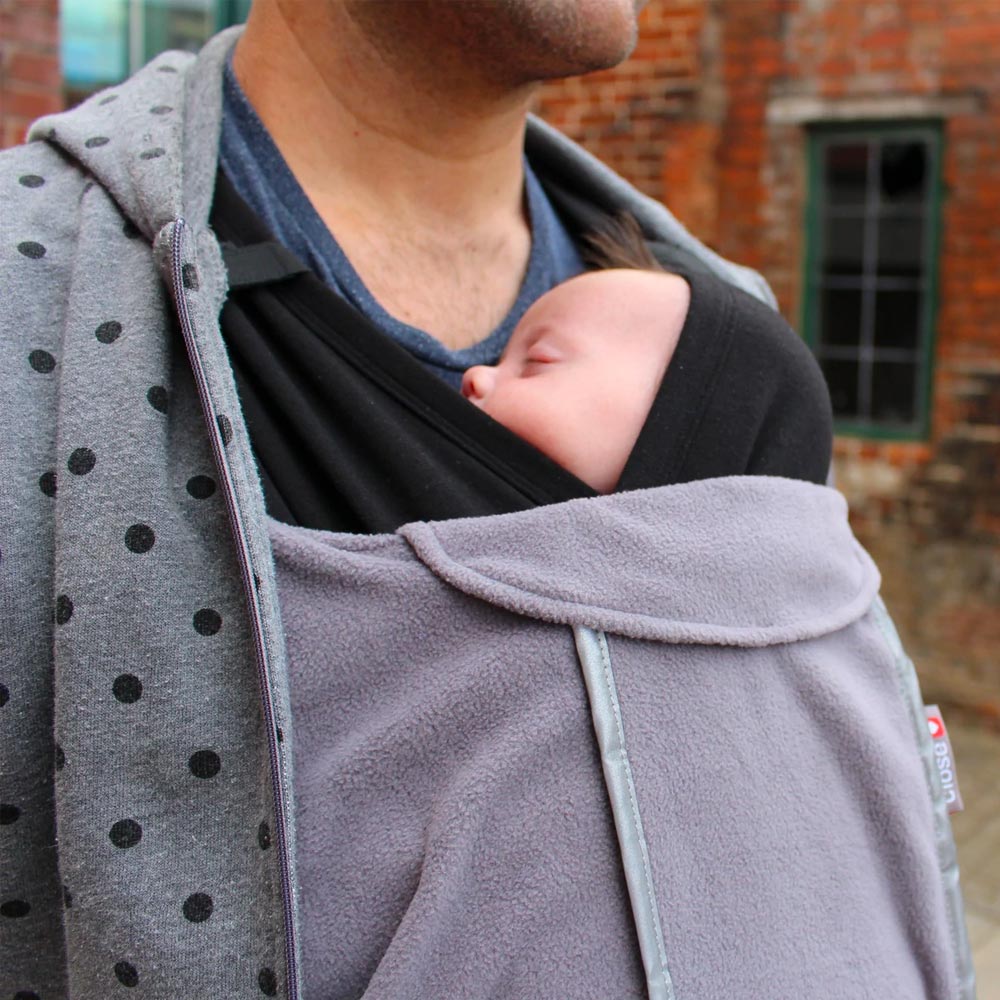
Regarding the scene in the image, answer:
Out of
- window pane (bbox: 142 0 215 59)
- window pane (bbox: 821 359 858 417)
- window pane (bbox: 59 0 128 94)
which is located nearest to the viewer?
window pane (bbox: 59 0 128 94)

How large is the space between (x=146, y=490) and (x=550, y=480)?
43cm

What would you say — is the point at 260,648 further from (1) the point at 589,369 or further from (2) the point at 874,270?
(2) the point at 874,270

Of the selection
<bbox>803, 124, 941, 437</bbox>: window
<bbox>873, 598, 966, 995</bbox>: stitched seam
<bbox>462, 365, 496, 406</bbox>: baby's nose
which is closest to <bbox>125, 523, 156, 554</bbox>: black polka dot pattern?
<bbox>462, 365, 496, 406</bbox>: baby's nose

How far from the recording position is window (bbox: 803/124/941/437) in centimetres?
598

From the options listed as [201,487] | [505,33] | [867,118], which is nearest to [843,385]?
[867,118]

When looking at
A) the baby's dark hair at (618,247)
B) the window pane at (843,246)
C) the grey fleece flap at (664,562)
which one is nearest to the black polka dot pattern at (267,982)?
the grey fleece flap at (664,562)

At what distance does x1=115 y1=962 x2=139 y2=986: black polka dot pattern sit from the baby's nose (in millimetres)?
706

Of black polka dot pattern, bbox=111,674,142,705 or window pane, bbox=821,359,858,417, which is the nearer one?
black polka dot pattern, bbox=111,674,142,705

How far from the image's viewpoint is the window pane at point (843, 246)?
6.21 m

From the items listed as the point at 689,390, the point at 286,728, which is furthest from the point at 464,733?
the point at 689,390

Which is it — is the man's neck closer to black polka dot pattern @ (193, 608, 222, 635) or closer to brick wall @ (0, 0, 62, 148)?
black polka dot pattern @ (193, 608, 222, 635)

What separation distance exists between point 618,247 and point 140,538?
2.86 ft

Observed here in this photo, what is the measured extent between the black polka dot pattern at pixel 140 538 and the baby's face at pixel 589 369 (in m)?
0.45

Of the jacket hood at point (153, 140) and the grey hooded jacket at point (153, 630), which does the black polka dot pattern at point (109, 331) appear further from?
the jacket hood at point (153, 140)
